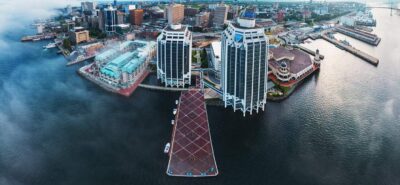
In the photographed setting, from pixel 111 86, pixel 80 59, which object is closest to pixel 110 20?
pixel 80 59

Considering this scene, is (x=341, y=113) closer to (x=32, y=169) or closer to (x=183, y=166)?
(x=183, y=166)

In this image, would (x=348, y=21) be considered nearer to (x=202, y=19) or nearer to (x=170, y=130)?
(x=202, y=19)

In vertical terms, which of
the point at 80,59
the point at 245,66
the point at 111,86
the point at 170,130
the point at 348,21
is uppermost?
the point at 348,21

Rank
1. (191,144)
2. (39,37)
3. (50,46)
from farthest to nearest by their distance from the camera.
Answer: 1. (39,37)
2. (50,46)
3. (191,144)

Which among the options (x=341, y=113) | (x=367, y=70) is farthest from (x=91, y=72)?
(x=367, y=70)

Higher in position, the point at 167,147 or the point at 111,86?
the point at 111,86

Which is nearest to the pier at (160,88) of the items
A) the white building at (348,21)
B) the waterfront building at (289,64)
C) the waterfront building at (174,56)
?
the waterfront building at (174,56)

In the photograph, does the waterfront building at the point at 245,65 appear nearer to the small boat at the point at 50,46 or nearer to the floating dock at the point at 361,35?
the small boat at the point at 50,46

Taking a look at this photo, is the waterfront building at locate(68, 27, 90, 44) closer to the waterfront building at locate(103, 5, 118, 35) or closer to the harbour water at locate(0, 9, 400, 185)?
the waterfront building at locate(103, 5, 118, 35)
